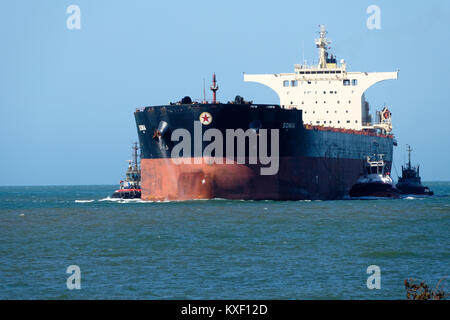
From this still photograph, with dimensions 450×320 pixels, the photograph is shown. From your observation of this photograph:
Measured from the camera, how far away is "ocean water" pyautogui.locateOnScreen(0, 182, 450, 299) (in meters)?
16.3

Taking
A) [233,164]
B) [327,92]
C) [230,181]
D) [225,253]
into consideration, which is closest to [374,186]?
[327,92]

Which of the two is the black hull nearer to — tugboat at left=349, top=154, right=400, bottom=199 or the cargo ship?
the cargo ship

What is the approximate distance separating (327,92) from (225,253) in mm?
33499

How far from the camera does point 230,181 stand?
4000cm

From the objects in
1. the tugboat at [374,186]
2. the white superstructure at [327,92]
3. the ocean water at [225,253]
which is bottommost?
the ocean water at [225,253]

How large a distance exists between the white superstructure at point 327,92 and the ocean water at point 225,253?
55.4 feet

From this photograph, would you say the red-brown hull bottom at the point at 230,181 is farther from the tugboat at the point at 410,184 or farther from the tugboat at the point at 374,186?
the tugboat at the point at 410,184

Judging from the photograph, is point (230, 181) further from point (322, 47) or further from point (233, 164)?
point (322, 47)

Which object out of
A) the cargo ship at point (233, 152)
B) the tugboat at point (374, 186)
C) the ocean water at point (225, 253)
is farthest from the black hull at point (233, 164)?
the tugboat at point (374, 186)

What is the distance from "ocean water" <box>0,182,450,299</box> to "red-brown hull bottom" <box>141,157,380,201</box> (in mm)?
2181

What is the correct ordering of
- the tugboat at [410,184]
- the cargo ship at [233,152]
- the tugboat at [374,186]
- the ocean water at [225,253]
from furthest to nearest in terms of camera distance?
the tugboat at [410,184], the tugboat at [374,186], the cargo ship at [233,152], the ocean water at [225,253]

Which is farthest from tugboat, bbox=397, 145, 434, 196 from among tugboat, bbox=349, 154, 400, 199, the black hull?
the black hull

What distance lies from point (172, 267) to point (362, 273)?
5003 millimetres

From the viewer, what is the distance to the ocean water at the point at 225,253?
16344 mm
